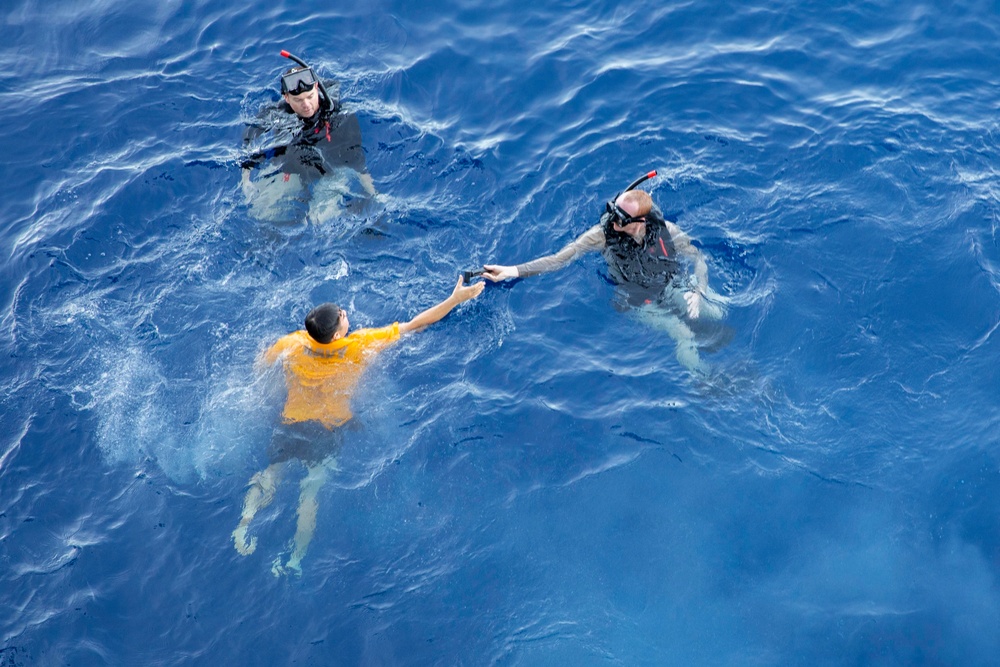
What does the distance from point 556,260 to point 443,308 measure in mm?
1367

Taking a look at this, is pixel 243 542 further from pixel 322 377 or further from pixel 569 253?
pixel 569 253

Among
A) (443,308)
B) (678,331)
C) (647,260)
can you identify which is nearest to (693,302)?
(678,331)

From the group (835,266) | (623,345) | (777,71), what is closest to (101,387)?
(623,345)

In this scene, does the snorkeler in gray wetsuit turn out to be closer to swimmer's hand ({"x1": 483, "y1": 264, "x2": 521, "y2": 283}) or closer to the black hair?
swimmer's hand ({"x1": 483, "y1": 264, "x2": 521, "y2": 283})

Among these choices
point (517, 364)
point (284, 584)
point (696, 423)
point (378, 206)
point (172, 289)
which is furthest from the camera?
point (378, 206)

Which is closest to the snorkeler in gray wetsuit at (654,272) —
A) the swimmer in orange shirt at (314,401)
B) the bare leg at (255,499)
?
the swimmer in orange shirt at (314,401)

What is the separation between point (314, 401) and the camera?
7875 millimetres

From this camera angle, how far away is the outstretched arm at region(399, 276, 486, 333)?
8.38m

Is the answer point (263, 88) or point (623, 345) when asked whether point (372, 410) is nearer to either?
point (623, 345)

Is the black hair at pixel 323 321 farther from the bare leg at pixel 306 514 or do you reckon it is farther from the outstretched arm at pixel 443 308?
the bare leg at pixel 306 514

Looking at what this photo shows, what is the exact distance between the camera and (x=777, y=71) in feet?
37.4

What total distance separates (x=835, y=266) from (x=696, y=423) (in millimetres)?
2547

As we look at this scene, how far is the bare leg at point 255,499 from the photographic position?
7.46 m

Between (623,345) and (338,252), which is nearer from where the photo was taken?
(623,345)
